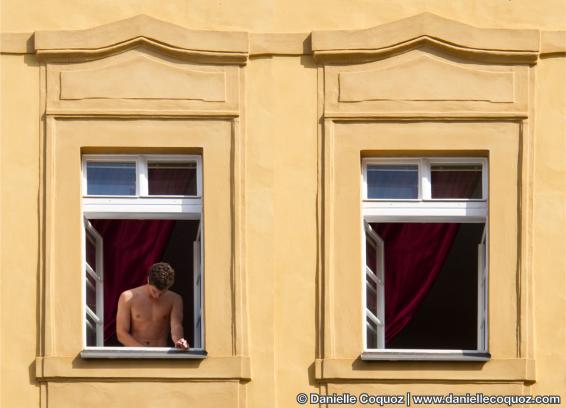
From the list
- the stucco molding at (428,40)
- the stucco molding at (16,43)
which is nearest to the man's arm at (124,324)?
the stucco molding at (16,43)

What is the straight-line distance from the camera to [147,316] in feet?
88.6

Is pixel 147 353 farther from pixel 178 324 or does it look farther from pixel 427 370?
pixel 427 370

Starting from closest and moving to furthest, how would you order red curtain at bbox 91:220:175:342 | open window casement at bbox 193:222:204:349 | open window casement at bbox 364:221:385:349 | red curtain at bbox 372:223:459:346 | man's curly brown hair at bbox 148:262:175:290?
1. man's curly brown hair at bbox 148:262:175:290
2. open window casement at bbox 193:222:204:349
3. open window casement at bbox 364:221:385:349
4. red curtain at bbox 372:223:459:346
5. red curtain at bbox 91:220:175:342

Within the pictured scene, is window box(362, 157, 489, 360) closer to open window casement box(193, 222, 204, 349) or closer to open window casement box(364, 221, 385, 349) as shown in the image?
open window casement box(364, 221, 385, 349)

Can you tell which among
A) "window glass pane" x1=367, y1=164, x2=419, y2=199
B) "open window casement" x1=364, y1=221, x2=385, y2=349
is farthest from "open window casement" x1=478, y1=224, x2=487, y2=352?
"open window casement" x1=364, y1=221, x2=385, y2=349

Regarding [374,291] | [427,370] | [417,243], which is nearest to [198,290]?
[374,291]

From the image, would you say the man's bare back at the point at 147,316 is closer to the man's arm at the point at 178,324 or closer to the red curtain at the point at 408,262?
the man's arm at the point at 178,324

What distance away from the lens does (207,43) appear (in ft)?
88.1

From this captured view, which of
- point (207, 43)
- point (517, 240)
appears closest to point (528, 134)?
point (517, 240)

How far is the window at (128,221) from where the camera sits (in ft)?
88.4

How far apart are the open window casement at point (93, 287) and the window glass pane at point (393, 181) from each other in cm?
205

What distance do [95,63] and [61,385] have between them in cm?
234

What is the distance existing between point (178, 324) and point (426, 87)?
2482mm

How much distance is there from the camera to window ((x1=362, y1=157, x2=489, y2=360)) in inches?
1058
